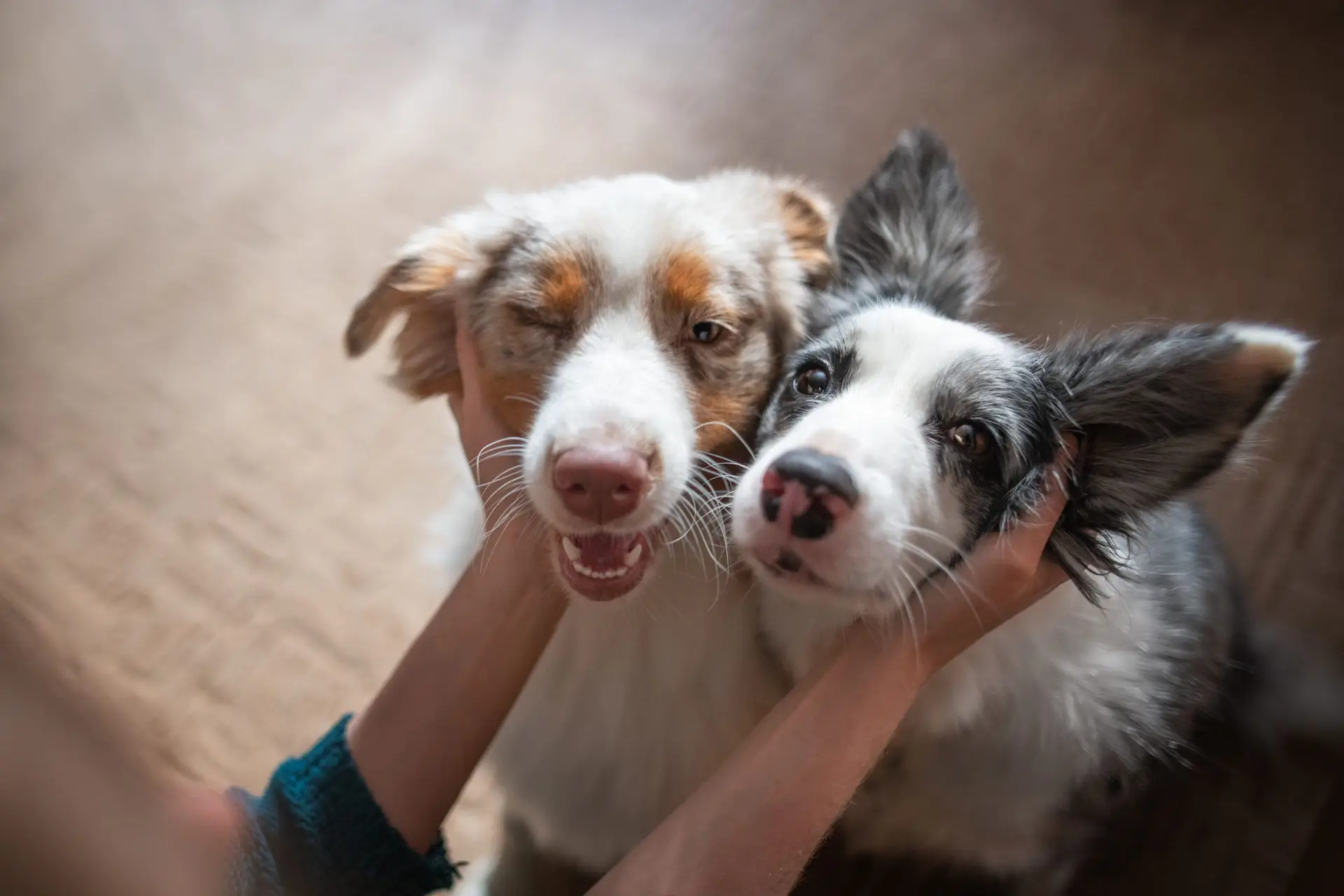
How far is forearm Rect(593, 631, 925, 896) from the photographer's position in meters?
0.96

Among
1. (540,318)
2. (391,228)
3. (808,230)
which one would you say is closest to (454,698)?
(540,318)

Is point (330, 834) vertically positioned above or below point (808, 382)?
below

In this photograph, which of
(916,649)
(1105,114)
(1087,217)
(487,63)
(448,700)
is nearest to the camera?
(916,649)

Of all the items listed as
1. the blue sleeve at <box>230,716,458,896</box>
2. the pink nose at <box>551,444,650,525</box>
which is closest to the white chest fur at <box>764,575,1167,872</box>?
the pink nose at <box>551,444,650,525</box>

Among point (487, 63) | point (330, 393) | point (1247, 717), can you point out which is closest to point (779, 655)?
point (1247, 717)

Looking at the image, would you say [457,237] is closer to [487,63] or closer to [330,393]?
[330,393]

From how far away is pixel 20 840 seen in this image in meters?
0.36

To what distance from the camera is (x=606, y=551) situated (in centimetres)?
110

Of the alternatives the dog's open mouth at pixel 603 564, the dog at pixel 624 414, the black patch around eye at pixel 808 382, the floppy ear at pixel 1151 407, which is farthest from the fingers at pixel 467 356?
the floppy ear at pixel 1151 407

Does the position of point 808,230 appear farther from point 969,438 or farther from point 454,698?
point 454,698

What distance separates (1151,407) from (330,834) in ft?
3.72

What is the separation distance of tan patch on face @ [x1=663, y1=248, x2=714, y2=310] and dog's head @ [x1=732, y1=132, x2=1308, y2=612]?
0.16 metres

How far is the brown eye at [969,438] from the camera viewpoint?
1.04 metres

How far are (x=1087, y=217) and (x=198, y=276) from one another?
230 cm
